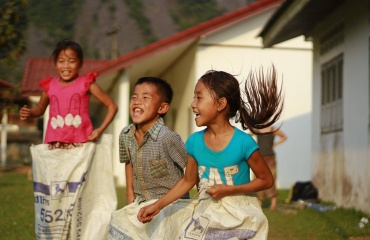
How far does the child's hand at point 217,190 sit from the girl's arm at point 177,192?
327mm

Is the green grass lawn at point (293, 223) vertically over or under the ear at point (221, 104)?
under

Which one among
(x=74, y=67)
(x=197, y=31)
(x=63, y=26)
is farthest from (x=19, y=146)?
(x=63, y=26)

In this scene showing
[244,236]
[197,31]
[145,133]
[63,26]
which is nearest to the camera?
[244,236]

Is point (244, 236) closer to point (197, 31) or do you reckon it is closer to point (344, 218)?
point (344, 218)

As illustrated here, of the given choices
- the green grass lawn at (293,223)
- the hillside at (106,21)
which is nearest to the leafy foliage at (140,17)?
the hillside at (106,21)

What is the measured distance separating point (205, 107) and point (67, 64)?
79.4 inches

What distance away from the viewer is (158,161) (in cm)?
518

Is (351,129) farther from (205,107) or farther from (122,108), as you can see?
(122,108)

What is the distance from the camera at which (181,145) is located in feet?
17.0

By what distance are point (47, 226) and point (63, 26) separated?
83700mm

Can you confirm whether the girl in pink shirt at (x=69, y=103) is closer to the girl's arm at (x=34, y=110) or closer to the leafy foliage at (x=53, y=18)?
the girl's arm at (x=34, y=110)

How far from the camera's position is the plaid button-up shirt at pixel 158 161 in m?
5.18

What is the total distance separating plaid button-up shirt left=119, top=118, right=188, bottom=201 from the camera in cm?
518

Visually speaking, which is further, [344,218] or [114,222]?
[344,218]
